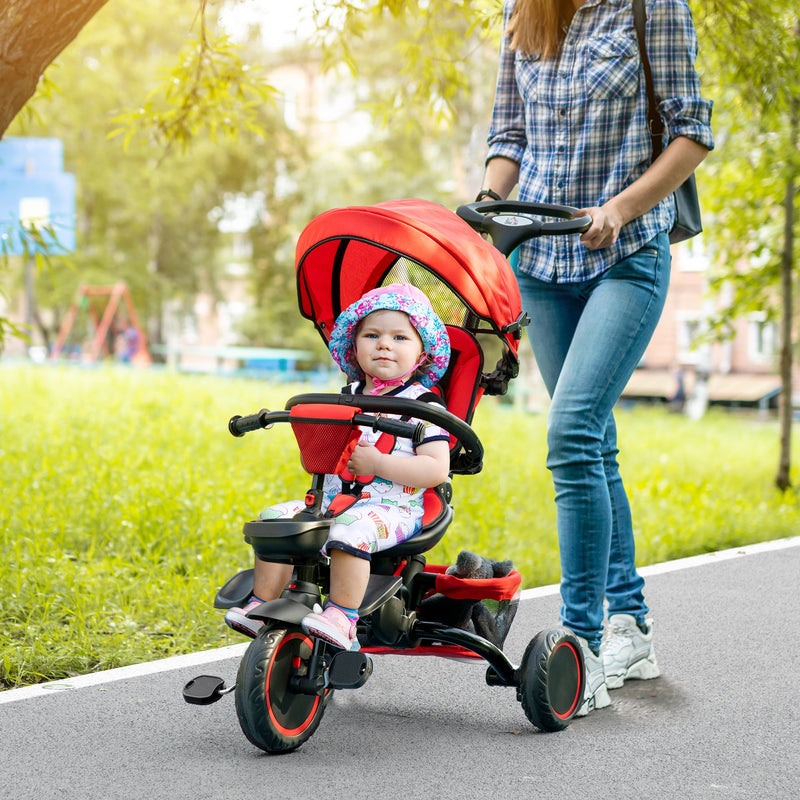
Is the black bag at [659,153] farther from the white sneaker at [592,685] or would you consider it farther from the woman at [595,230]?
the white sneaker at [592,685]

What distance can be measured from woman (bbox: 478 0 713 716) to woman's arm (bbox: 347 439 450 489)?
51cm

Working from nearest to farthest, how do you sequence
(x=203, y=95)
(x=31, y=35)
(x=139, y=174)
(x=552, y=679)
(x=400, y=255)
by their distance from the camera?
(x=552, y=679)
(x=400, y=255)
(x=31, y=35)
(x=203, y=95)
(x=139, y=174)

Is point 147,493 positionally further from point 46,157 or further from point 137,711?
point 46,157

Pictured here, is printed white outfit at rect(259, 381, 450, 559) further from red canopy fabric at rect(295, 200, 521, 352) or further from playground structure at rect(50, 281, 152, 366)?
playground structure at rect(50, 281, 152, 366)

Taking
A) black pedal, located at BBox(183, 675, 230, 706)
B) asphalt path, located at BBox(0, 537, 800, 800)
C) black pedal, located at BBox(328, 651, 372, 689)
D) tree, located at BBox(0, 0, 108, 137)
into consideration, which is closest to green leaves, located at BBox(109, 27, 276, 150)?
tree, located at BBox(0, 0, 108, 137)

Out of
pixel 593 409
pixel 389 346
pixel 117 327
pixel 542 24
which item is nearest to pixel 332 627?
pixel 389 346

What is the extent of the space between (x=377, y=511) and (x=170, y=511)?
344 cm

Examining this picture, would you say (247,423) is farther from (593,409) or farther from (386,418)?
(593,409)

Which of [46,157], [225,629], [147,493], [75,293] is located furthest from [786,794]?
[75,293]

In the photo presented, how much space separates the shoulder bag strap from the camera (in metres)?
3.49

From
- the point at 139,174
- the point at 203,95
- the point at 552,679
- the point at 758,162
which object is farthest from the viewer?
the point at 139,174

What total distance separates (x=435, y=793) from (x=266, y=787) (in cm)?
44

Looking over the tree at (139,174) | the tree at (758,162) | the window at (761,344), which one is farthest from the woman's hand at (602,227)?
the window at (761,344)

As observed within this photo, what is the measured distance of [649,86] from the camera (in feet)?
11.6
